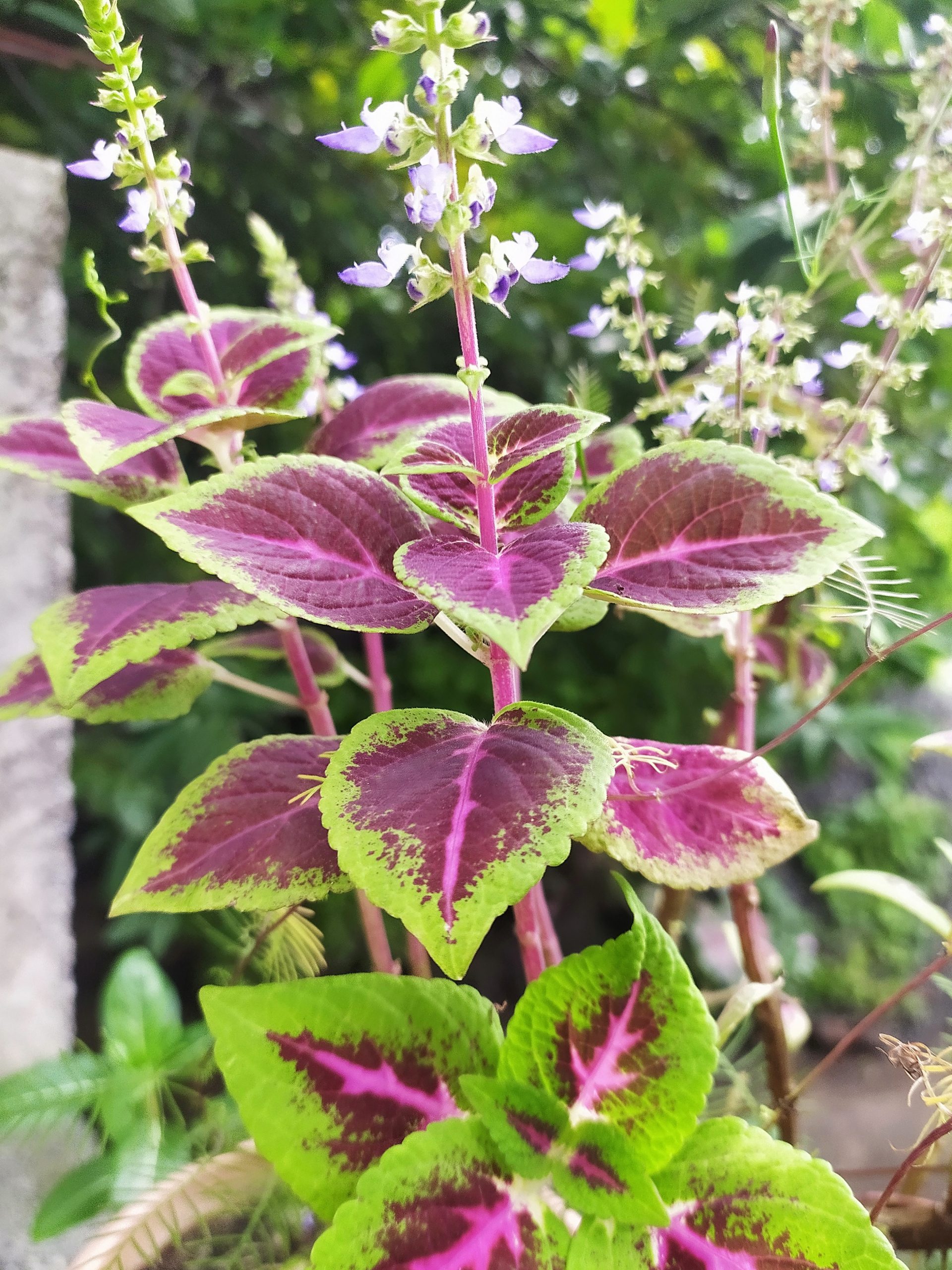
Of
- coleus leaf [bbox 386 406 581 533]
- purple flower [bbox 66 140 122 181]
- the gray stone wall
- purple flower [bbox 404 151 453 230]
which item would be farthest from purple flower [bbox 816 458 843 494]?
the gray stone wall

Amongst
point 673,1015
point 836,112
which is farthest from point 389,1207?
point 836,112

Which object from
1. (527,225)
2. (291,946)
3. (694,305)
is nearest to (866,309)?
(694,305)

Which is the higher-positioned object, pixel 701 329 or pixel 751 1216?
pixel 701 329

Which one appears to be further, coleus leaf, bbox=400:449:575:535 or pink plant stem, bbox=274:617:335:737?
pink plant stem, bbox=274:617:335:737

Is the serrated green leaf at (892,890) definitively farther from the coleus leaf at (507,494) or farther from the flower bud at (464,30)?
the flower bud at (464,30)

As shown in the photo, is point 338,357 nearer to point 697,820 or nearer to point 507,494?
point 507,494

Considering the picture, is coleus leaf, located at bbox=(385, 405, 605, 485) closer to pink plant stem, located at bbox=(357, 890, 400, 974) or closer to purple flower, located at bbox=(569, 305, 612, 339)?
purple flower, located at bbox=(569, 305, 612, 339)

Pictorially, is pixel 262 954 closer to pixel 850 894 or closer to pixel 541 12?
pixel 541 12
